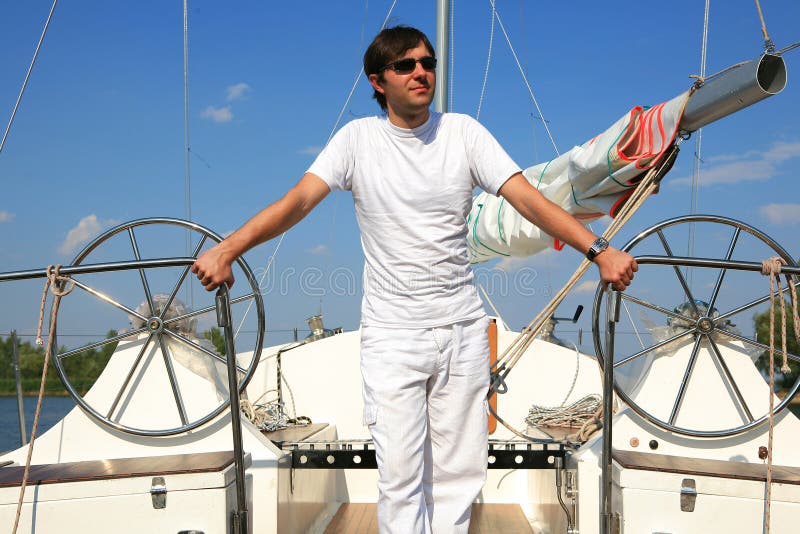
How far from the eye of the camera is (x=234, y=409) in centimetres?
205

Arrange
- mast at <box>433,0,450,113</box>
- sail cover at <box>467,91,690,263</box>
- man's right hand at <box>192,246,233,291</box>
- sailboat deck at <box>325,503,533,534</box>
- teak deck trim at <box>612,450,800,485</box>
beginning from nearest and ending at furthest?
man's right hand at <box>192,246,233,291</box> → teak deck trim at <box>612,450,800,485</box> → sail cover at <box>467,91,690,263</box> → sailboat deck at <box>325,503,533,534</box> → mast at <box>433,0,450,113</box>

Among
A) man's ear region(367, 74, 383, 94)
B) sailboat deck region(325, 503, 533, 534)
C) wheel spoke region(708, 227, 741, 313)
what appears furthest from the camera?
sailboat deck region(325, 503, 533, 534)

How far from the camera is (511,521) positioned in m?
3.65

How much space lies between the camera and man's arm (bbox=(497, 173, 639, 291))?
167 centimetres

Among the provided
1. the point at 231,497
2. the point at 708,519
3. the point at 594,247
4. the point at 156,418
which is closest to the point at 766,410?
the point at 708,519

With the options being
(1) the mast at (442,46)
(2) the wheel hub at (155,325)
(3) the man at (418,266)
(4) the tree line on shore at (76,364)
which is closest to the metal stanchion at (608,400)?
(3) the man at (418,266)

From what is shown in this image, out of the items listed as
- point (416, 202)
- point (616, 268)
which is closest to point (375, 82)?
point (416, 202)

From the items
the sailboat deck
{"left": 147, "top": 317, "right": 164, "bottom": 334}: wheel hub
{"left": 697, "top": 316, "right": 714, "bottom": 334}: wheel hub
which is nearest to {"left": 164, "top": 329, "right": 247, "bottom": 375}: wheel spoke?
{"left": 147, "top": 317, "right": 164, "bottom": 334}: wheel hub

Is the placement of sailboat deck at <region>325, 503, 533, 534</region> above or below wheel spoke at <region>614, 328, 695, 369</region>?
below

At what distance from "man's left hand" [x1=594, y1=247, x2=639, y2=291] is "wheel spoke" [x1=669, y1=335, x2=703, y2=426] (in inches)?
41.2

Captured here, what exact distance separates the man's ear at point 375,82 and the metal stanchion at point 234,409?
62cm

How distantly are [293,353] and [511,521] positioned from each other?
1.53m

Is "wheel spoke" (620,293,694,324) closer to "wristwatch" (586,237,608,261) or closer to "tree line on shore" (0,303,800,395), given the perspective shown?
"tree line on shore" (0,303,800,395)

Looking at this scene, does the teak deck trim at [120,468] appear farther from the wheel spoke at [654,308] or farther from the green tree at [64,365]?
the wheel spoke at [654,308]
